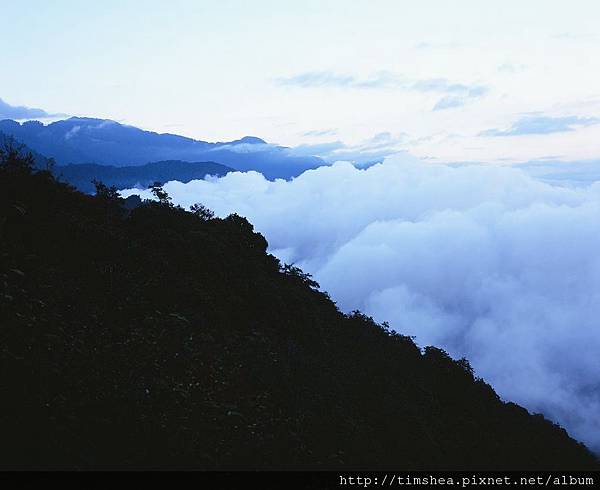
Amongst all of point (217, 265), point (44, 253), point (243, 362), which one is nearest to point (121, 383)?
point (243, 362)

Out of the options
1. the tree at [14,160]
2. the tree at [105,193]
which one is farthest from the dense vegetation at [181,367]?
the tree at [105,193]

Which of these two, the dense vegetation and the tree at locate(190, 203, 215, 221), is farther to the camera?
the tree at locate(190, 203, 215, 221)

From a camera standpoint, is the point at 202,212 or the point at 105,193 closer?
the point at 105,193

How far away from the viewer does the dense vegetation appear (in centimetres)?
941

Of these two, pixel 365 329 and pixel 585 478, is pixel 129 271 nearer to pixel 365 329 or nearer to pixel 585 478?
pixel 365 329

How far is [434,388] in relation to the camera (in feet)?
79.8

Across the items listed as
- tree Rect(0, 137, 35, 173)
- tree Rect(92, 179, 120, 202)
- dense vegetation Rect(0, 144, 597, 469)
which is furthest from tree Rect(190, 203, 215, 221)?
tree Rect(0, 137, 35, 173)

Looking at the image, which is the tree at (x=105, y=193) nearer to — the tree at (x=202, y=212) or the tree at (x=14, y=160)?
the tree at (x=14, y=160)

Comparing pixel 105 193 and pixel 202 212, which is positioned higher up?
pixel 105 193

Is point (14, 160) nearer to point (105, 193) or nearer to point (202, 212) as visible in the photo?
point (105, 193)

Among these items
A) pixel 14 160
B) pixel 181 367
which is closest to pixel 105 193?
pixel 14 160

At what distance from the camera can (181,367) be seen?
501 inches

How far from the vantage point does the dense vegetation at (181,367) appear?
9.41m

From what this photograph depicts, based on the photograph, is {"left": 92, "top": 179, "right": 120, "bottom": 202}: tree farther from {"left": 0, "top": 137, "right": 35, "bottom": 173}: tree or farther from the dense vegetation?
{"left": 0, "top": 137, "right": 35, "bottom": 173}: tree
